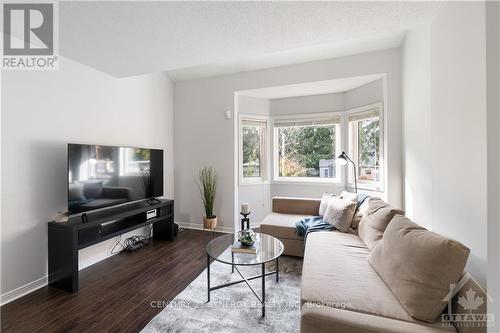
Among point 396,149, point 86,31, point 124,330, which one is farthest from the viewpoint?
point 396,149

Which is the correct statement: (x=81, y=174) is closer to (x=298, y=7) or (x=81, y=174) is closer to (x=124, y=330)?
(x=124, y=330)

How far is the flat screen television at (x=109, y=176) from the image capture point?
230 cm

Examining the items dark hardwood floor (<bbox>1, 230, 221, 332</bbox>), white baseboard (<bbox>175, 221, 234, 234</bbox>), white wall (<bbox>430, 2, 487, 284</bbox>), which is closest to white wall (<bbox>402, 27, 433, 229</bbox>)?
white wall (<bbox>430, 2, 487, 284</bbox>)

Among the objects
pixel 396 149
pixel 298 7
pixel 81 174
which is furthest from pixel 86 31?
pixel 396 149

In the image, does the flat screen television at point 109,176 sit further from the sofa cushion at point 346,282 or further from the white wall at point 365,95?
the white wall at point 365,95

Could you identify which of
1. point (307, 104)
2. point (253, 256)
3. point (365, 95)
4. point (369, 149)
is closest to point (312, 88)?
point (307, 104)

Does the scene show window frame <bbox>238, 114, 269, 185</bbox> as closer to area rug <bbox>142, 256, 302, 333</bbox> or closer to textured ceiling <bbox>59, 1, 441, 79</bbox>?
textured ceiling <bbox>59, 1, 441, 79</bbox>

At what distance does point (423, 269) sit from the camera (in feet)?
3.95

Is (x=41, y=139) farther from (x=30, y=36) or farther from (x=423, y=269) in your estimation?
(x=423, y=269)

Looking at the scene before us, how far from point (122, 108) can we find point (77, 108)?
24.5 inches

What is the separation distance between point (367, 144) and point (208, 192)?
269 centimetres

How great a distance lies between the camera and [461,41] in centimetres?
A: 151

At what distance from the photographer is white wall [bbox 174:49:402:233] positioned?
3.21 meters

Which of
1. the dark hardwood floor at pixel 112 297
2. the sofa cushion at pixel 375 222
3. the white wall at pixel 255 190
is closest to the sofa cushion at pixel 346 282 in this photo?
the sofa cushion at pixel 375 222
